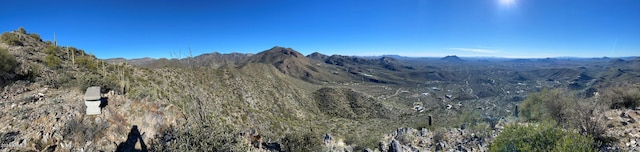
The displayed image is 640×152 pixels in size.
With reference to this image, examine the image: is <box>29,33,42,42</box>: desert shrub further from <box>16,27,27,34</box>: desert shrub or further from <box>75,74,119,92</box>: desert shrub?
<box>75,74,119,92</box>: desert shrub

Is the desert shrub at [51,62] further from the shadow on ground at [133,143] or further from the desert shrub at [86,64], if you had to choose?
the shadow on ground at [133,143]

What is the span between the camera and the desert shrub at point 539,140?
10.6 metres

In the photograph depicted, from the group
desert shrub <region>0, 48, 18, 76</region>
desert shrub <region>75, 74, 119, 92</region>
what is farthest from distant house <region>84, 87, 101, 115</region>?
desert shrub <region>0, 48, 18, 76</region>

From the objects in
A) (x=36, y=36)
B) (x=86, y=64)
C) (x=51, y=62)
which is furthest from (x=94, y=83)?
(x=36, y=36)

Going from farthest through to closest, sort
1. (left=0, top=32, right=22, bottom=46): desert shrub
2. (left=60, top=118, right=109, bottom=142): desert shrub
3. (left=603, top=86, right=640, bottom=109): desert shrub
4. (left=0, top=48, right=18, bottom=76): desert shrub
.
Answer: (left=0, top=32, right=22, bottom=46): desert shrub, (left=603, top=86, right=640, bottom=109): desert shrub, (left=0, top=48, right=18, bottom=76): desert shrub, (left=60, top=118, right=109, bottom=142): desert shrub

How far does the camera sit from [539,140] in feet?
38.4

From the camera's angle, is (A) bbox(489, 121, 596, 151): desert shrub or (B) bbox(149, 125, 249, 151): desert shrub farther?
(A) bbox(489, 121, 596, 151): desert shrub

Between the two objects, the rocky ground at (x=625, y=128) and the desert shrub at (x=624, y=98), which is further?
the desert shrub at (x=624, y=98)

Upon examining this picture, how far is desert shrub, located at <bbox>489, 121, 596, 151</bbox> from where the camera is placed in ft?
34.9

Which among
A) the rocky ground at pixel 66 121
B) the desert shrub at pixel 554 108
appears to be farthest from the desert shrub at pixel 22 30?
the desert shrub at pixel 554 108

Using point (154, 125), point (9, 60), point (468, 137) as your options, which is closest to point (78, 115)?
point (154, 125)

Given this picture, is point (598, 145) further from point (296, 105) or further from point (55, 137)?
point (296, 105)

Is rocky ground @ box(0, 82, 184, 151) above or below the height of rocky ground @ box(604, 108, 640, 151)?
above

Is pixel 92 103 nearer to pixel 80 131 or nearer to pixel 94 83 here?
pixel 80 131
